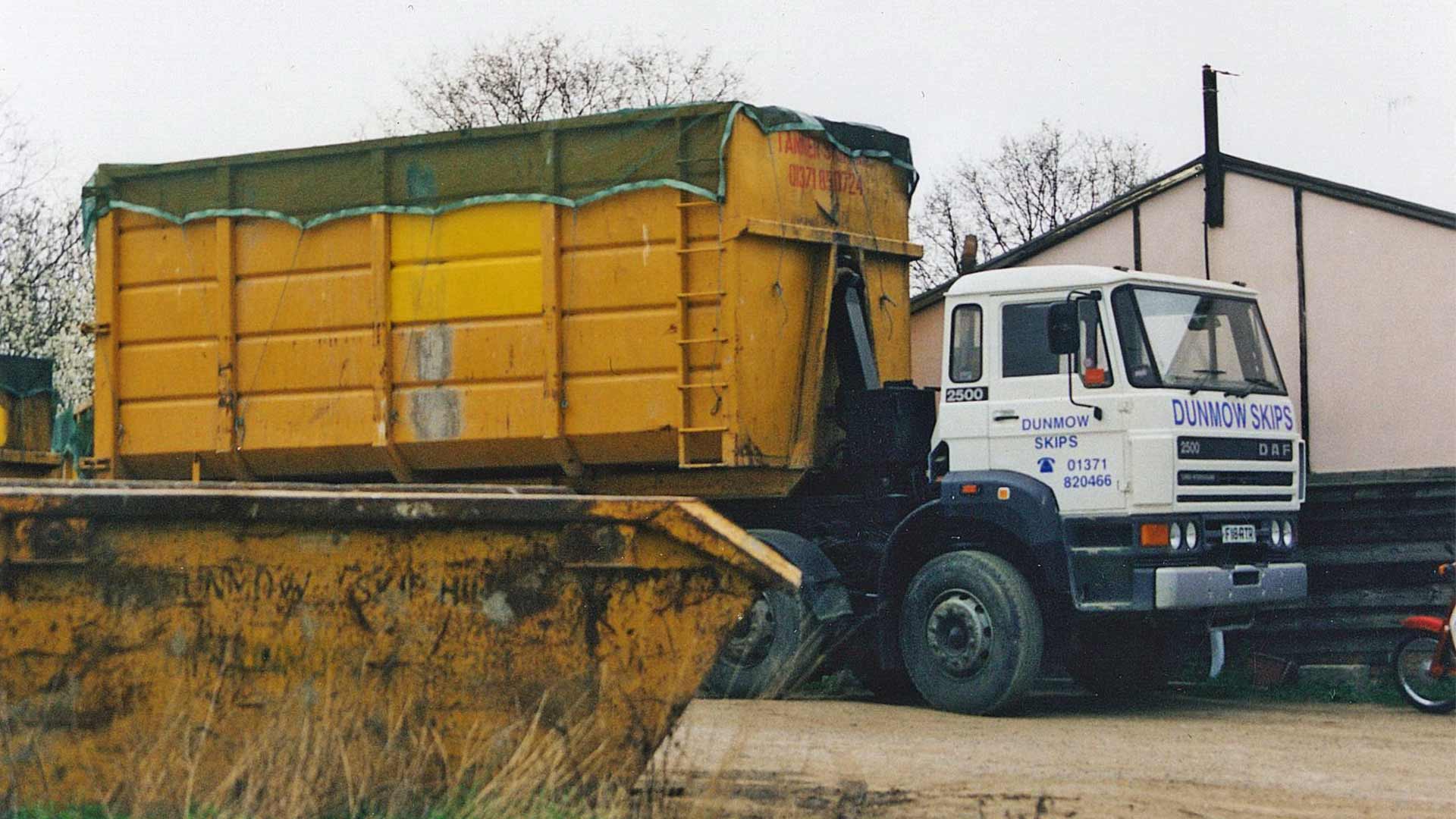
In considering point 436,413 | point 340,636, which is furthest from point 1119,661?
point 340,636

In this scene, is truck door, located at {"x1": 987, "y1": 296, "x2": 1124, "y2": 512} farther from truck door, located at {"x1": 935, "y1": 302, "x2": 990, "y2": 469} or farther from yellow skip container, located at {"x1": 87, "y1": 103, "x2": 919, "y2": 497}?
yellow skip container, located at {"x1": 87, "y1": 103, "x2": 919, "y2": 497}

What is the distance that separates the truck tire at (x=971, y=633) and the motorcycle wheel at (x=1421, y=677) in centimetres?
258

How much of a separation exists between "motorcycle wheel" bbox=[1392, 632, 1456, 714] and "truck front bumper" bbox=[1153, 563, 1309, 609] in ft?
2.84

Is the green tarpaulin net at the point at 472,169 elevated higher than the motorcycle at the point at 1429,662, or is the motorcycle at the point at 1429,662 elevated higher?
the green tarpaulin net at the point at 472,169

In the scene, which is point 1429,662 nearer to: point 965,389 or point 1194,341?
point 1194,341

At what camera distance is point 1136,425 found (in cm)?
1115

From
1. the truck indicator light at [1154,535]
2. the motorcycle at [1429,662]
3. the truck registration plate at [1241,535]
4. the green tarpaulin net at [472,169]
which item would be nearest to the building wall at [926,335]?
the green tarpaulin net at [472,169]

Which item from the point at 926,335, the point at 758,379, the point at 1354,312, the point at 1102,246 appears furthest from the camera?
the point at 1102,246

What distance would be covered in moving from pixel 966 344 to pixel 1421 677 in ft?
12.2

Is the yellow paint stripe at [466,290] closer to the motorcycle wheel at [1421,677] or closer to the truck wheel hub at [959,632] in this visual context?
the truck wheel hub at [959,632]

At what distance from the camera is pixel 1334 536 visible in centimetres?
1337

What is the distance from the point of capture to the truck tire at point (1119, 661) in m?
12.9

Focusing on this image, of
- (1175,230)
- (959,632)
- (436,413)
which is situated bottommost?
(959,632)

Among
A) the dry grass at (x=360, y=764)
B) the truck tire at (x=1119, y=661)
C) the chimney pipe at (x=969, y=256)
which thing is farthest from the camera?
the chimney pipe at (x=969, y=256)
